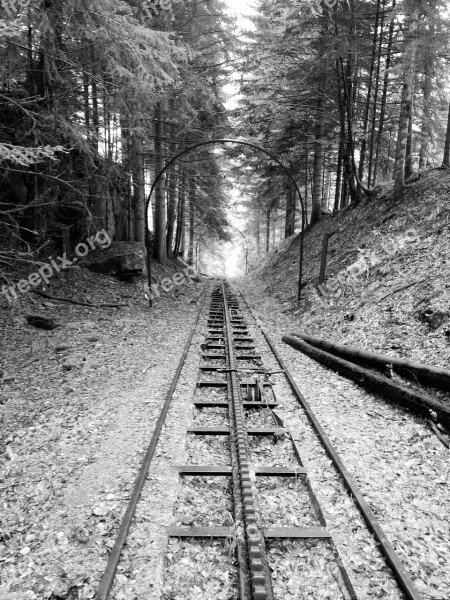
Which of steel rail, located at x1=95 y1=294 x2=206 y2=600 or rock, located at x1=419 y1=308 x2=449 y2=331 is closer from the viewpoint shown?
steel rail, located at x1=95 y1=294 x2=206 y2=600

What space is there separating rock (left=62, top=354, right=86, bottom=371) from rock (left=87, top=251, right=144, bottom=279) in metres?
7.25

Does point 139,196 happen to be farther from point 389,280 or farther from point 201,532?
point 201,532

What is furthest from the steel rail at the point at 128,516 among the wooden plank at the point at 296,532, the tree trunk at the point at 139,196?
the tree trunk at the point at 139,196

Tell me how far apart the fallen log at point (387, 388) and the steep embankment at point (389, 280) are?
0.79 metres

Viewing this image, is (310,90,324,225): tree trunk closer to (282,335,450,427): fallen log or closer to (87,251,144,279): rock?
(87,251,144,279): rock

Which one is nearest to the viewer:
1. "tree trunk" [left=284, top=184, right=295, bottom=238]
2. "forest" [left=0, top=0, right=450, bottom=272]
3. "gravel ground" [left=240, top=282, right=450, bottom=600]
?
"gravel ground" [left=240, top=282, right=450, bottom=600]

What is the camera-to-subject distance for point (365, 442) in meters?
5.04

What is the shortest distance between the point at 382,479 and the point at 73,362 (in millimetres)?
6250

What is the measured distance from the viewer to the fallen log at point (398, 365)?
553cm

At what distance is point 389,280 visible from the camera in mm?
9828

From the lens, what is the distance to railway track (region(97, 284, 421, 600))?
294 cm

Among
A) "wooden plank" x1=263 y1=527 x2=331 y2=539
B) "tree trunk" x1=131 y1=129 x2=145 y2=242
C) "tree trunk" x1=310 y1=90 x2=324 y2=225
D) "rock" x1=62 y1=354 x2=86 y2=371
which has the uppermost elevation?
"tree trunk" x1=310 y1=90 x2=324 y2=225

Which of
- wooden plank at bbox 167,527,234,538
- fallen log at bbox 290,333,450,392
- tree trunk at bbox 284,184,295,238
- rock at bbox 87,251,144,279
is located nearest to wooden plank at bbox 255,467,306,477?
wooden plank at bbox 167,527,234,538

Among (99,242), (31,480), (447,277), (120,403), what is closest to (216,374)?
(120,403)
